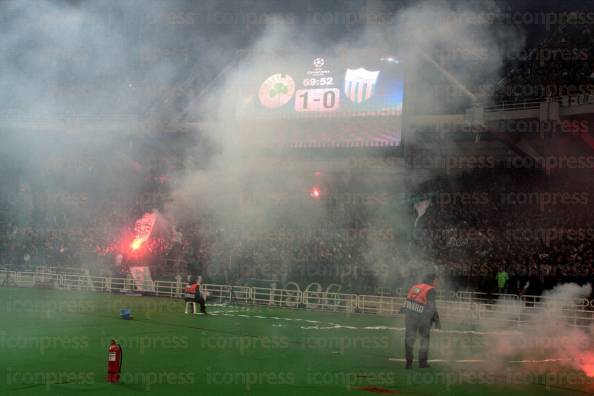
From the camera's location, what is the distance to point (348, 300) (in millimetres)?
21641

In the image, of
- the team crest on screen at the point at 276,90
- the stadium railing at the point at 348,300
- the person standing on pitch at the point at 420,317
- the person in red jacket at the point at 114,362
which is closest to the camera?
the person in red jacket at the point at 114,362

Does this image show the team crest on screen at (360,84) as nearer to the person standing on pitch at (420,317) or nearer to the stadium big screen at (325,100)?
the stadium big screen at (325,100)

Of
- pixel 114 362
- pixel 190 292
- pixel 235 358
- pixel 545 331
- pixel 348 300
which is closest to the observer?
pixel 114 362

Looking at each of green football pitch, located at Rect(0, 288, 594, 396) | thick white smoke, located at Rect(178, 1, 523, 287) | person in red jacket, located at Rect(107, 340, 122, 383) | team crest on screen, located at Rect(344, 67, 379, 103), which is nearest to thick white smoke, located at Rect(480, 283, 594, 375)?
green football pitch, located at Rect(0, 288, 594, 396)

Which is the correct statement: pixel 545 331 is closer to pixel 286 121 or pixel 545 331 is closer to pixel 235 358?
pixel 235 358

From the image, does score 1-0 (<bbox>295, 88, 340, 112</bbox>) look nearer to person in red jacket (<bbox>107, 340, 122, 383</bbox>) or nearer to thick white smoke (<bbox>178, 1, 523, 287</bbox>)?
thick white smoke (<bbox>178, 1, 523, 287</bbox>)

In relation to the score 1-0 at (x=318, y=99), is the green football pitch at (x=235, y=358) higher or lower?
lower

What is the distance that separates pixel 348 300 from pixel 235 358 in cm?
1080

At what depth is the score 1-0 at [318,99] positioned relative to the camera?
81.9 ft

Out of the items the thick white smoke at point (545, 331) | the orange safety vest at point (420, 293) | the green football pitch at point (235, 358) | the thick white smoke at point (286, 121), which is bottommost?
the green football pitch at point (235, 358)

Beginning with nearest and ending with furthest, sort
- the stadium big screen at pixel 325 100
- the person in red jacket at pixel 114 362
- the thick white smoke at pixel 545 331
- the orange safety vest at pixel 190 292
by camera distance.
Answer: the person in red jacket at pixel 114 362 → the thick white smoke at pixel 545 331 → the orange safety vest at pixel 190 292 → the stadium big screen at pixel 325 100

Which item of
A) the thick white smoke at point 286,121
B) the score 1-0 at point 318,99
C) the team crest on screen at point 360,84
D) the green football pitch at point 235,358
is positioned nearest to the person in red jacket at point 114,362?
the green football pitch at point 235,358

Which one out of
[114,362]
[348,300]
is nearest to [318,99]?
[348,300]

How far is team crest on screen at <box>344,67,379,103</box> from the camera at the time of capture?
24578 millimetres
